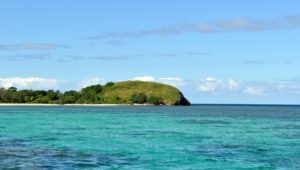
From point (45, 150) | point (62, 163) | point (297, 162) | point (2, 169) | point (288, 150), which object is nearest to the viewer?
point (2, 169)

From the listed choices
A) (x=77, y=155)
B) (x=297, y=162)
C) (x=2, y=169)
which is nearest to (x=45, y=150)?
(x=77, y=155)

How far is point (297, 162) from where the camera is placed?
45594 millimetres

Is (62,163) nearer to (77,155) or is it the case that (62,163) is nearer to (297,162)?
(77,155)

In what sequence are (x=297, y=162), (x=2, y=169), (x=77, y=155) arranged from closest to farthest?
(x=2, y=169)
(x=297, y=162)
(x=77, y=155)

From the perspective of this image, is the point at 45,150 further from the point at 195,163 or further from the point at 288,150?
the point at 288,150

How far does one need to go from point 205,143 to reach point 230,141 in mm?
5158

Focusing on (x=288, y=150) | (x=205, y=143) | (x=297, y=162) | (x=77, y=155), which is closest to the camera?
(x=297, y=162)

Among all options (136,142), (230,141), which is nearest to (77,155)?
(136,142)

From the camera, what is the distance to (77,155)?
48.7 m

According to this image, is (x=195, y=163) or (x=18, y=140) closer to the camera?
(x=195, y=163)

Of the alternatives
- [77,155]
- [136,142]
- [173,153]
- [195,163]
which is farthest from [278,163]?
[136,142]

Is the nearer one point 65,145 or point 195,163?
point 195,163

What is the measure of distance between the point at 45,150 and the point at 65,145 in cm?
598

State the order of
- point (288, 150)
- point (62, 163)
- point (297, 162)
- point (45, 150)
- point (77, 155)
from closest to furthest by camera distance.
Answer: point (62, 163)
point (297, 162)
point (77, 155)
point (45, 150)
point (288, 150)
